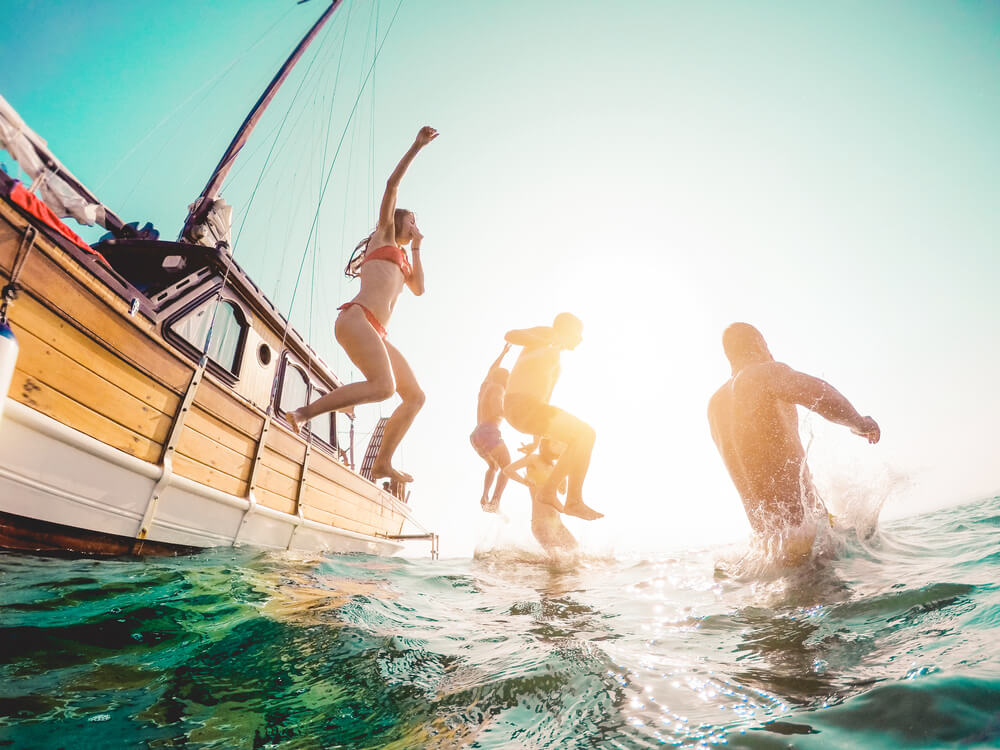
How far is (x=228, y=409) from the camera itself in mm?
4047

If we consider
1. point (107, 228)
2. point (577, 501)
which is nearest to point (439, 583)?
point (577, 501)

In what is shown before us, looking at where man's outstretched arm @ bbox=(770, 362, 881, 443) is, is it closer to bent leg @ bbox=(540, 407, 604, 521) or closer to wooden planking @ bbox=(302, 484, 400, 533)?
bent leg @ bbox=(540, 407, 604, 521)

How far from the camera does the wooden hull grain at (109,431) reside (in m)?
2.54

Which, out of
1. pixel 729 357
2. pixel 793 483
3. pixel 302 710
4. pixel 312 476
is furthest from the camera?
pixel 312 476

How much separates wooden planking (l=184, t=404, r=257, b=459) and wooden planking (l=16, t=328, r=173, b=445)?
21 cm

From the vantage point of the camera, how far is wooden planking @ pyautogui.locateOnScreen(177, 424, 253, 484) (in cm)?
361

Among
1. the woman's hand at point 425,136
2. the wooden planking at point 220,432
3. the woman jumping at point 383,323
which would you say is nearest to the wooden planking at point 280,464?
the wooden planking at point 220,432

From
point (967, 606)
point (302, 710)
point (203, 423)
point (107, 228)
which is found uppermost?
point (107, 228)

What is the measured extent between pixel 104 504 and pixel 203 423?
930 mm

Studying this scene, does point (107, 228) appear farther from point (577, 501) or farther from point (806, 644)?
point (806, 644)

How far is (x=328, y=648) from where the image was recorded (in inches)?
61.1

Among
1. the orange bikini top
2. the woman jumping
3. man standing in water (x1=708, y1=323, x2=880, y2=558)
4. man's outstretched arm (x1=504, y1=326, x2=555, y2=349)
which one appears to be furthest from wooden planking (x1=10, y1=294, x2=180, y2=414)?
man standing in water (x1=708, y1=323, x2=880, y2=558)

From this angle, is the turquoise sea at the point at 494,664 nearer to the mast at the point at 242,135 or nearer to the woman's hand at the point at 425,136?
the woman's hand at the point at 425,136

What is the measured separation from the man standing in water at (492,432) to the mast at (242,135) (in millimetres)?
4738
